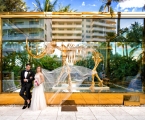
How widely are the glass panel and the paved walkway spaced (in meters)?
2.16

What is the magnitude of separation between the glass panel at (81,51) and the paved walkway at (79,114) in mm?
2165

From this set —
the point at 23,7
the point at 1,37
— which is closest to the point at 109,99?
the point at 1,37

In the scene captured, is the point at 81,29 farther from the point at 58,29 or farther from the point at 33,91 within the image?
the point at 33,91

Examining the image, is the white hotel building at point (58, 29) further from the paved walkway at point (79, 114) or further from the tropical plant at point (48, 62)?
the paved walkway at point (79, 114)

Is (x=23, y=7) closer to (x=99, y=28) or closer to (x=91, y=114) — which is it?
(x=99, y=28)

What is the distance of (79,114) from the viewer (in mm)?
5879

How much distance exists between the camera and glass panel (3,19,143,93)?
8930 millimetres

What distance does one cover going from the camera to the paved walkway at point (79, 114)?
18.1ft

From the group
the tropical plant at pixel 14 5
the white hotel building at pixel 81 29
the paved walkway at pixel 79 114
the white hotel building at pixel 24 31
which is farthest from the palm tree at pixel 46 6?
the paved walkway at pixel 79 114

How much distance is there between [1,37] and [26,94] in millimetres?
3139

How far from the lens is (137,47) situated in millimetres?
9711

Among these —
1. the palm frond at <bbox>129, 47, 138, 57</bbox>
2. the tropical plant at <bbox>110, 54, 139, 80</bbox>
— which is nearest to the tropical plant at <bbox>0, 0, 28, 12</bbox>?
the tropical plant at <bbox>110, 54, 139, 80</bbox>

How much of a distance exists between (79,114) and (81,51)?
405 cm

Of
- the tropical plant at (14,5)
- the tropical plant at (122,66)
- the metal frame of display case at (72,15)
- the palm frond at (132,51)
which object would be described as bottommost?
the tropical plant at (122,66)
